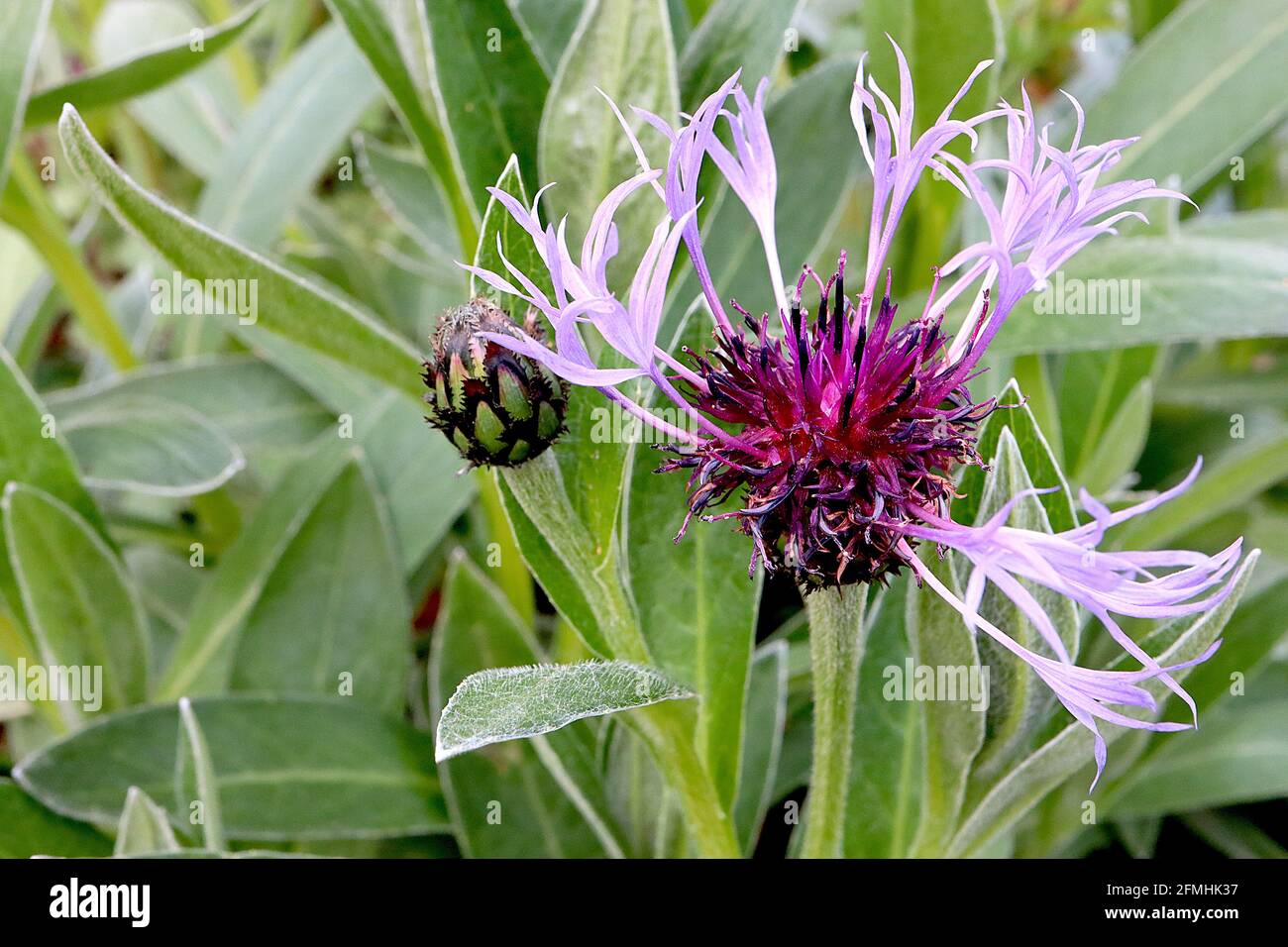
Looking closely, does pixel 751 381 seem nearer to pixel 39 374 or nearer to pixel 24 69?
pixel 24 69

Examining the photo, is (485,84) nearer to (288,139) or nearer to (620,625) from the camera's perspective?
(620,625)

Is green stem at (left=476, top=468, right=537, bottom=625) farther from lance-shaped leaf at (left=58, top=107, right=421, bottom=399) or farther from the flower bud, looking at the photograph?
the flower bud

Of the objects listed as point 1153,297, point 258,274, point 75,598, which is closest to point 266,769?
point 75,598

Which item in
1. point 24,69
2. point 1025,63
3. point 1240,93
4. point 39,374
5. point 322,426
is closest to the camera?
point 24,69

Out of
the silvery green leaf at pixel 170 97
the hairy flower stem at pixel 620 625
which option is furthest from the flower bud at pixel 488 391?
the silvery green leaf at pixel 170 97

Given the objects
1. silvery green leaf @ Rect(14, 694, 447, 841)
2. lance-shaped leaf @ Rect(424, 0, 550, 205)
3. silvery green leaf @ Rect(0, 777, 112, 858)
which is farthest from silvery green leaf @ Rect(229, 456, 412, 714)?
lance-shaped leaf @ Rect(424, 0, 550, 205)

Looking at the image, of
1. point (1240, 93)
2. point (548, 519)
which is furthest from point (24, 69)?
point (1240, 93)
